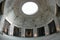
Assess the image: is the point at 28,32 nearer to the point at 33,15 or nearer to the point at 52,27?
the point at 33,15

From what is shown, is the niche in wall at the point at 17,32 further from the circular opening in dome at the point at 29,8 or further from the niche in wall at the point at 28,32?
the circular opening in dome at the point at 29,8

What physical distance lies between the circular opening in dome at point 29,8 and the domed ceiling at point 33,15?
446 mm

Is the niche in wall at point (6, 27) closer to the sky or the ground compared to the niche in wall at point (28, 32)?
closer to the sky

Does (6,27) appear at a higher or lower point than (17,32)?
higher

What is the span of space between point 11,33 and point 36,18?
10.7 ft

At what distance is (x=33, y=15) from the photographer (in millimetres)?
21938

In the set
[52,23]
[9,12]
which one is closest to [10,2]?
[9,12]

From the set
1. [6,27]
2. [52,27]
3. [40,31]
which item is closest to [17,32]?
[6,27]

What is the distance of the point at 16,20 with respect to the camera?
2138 cm

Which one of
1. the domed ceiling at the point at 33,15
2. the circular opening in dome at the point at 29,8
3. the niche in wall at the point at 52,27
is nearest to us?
the niche in wall at the point at 52,27

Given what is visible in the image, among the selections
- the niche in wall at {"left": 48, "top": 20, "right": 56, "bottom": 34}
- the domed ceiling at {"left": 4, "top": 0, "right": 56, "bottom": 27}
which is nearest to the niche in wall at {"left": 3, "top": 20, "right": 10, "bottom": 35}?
the domed ceiling at {"left": 4, "top": 0, "right": 56, "bottom": 27}

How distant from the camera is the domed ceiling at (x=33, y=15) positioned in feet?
67.7

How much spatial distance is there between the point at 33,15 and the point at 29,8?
1.62 m

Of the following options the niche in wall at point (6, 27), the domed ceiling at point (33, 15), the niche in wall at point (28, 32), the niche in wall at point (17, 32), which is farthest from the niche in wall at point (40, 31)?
the niche in wall at point (6, 27)
